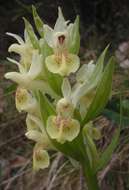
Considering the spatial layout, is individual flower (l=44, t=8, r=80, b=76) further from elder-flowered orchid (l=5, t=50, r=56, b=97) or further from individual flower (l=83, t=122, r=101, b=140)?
individual flower (l=83, t=122, r=101, b=140)

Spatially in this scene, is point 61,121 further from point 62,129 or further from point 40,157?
point 40,157

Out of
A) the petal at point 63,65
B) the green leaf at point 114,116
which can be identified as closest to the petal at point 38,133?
the petal at point 63,65

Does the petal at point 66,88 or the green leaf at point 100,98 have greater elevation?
the petal at point 66,88

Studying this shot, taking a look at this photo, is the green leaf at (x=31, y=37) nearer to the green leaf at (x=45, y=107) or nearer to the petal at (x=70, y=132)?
the green leaf at (x=45, y=107)

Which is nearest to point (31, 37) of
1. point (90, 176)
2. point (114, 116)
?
point (90, 176)

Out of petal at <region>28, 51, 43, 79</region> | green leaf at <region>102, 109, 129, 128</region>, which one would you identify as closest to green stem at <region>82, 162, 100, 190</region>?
petal at <region>28, 51, 43, 79</region>

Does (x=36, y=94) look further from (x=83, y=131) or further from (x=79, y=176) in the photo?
(x=79, y=176)

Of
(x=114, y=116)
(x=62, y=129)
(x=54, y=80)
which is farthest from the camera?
(x=114, y=116)

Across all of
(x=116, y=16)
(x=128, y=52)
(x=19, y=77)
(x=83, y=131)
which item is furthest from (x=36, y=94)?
(x=116, y=16)
